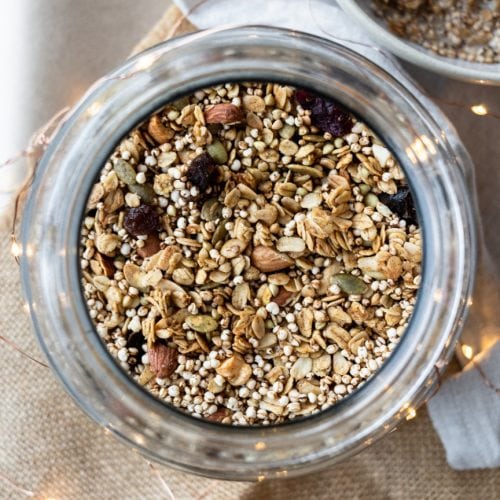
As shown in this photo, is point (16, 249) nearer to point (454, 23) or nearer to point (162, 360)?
point (162, 360)

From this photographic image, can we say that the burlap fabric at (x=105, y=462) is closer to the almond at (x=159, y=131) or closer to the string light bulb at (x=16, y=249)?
the string light bulb at (x=16, y=249)

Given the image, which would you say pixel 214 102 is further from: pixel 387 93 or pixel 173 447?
pixel 173 447

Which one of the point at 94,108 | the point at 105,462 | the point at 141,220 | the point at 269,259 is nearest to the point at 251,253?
the point at 269,259

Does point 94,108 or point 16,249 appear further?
point 16,249

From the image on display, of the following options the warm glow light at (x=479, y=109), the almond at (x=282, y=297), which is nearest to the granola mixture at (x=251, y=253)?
the almond at (x=282, y=297)

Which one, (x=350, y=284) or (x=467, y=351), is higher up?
(x=350, y=284)

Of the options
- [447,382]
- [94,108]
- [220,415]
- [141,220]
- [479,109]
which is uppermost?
[94,108]
